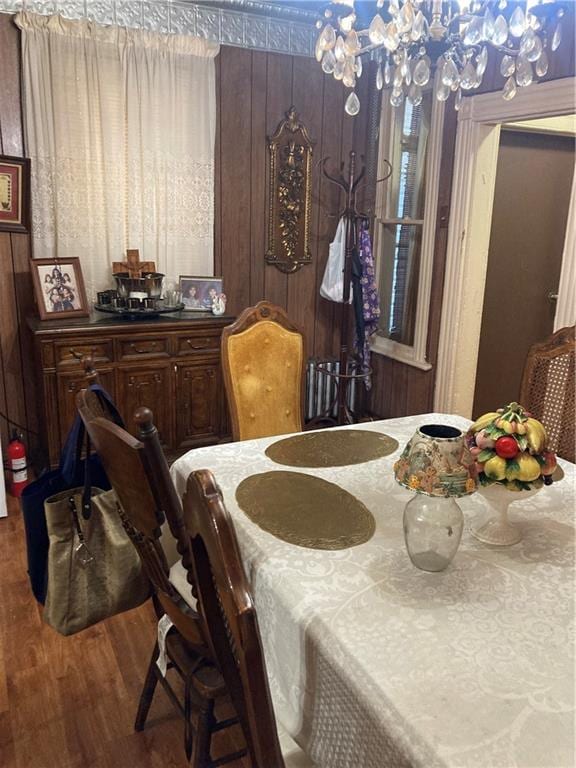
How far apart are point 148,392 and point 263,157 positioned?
161 centimetres

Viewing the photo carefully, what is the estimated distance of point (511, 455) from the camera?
1.33 meters

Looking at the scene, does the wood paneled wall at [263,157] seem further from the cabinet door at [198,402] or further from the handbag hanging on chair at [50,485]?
the handbag hanging on chair at [50,485]

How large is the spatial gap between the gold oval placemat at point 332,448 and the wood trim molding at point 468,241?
149cm

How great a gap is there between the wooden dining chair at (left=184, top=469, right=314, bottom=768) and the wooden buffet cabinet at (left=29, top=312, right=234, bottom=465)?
2.21m

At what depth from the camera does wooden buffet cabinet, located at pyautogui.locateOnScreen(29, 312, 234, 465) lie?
10.3 ft

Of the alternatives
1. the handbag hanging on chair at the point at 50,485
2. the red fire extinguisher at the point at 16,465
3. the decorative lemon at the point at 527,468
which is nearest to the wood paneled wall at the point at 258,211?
the red fire extinguisher at the point at 16,465

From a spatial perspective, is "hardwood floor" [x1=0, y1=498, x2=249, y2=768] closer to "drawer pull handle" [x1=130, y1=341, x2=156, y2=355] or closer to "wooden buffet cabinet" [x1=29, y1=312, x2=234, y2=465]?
"wooden buffet cabinet" [x1=29, y1=312, x2=234, y2=465]

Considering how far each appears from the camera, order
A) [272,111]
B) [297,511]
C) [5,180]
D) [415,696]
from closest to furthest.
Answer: [415,696] → [297,511] → [5,180] → [272,111]

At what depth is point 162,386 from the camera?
3438 mm

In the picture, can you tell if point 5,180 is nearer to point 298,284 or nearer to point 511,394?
point 298,284

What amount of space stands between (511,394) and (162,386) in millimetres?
2181

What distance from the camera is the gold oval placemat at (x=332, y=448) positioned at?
76.6 inches

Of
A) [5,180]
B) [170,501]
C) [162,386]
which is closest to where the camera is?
[170,501]

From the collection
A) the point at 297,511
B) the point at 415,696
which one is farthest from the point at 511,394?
the point at 415,696
